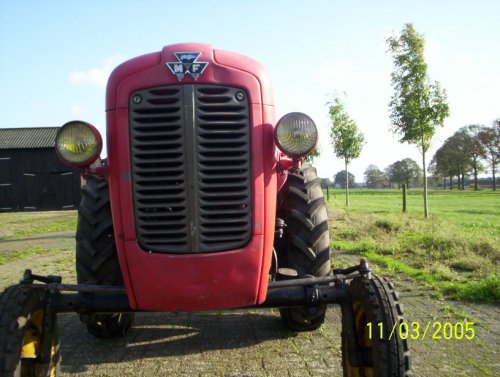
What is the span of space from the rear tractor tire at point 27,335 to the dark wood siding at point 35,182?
27.6 meters

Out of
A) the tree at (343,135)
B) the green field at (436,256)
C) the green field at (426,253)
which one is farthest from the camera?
the tree at (343,135)

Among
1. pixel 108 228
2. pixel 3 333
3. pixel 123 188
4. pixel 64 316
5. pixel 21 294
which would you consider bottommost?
pixel 64 316

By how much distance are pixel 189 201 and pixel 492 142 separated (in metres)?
69.7

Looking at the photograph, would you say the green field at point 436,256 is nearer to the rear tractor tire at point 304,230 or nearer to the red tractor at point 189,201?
the rear tractor tire at point 304,230

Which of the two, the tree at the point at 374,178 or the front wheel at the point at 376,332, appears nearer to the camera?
the front wheel at the point at 376,332

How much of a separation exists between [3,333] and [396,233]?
30.4 ft

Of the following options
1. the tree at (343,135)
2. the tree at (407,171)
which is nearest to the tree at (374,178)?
the tree at (407,171)

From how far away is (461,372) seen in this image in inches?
121

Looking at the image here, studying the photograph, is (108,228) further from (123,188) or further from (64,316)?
(64,316)

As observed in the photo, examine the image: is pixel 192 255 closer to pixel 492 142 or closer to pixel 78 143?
pixel 78 143

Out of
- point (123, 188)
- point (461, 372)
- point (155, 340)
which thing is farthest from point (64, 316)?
point (461, 372)

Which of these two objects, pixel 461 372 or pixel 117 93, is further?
pixel 461 372

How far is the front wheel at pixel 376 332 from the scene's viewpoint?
225 cm

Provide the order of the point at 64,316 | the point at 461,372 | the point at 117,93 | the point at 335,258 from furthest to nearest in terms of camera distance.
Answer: the point at 335,258 → the point at 64,316 → the point at 461,372 → the point at 117,93
